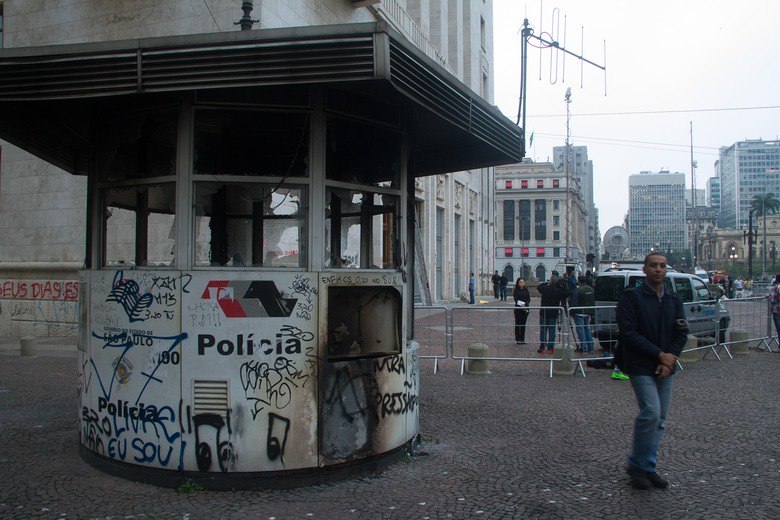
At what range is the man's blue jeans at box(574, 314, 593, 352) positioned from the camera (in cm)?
1233

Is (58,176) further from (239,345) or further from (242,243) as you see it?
(239,345)

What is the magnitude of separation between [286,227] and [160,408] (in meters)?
1.75

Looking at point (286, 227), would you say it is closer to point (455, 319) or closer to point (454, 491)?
point (454, 491)

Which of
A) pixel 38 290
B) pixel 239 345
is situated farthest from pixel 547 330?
Answer: pixel 38 290

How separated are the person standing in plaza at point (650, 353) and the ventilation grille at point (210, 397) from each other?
10.5 ft

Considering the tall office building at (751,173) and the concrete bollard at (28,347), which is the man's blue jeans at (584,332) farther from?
the tall office building at (751,173)

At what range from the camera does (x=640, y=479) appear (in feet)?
17.1

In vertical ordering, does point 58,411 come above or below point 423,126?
below

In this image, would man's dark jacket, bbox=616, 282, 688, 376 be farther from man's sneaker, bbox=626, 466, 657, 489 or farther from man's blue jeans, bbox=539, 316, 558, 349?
man's blue jeans, bbox=539, 316, 558, 349

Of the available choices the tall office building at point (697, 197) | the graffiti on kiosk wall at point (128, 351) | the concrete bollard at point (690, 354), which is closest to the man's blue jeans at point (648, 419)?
the graffiti on kiosk wall at point (128, 351)

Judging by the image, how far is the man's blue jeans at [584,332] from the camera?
1233 cm

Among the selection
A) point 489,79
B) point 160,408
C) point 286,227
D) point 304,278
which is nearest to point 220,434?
point 160,408

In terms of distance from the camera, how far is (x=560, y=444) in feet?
Answer: 22.0

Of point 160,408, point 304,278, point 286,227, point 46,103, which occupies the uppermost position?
point 46,103
